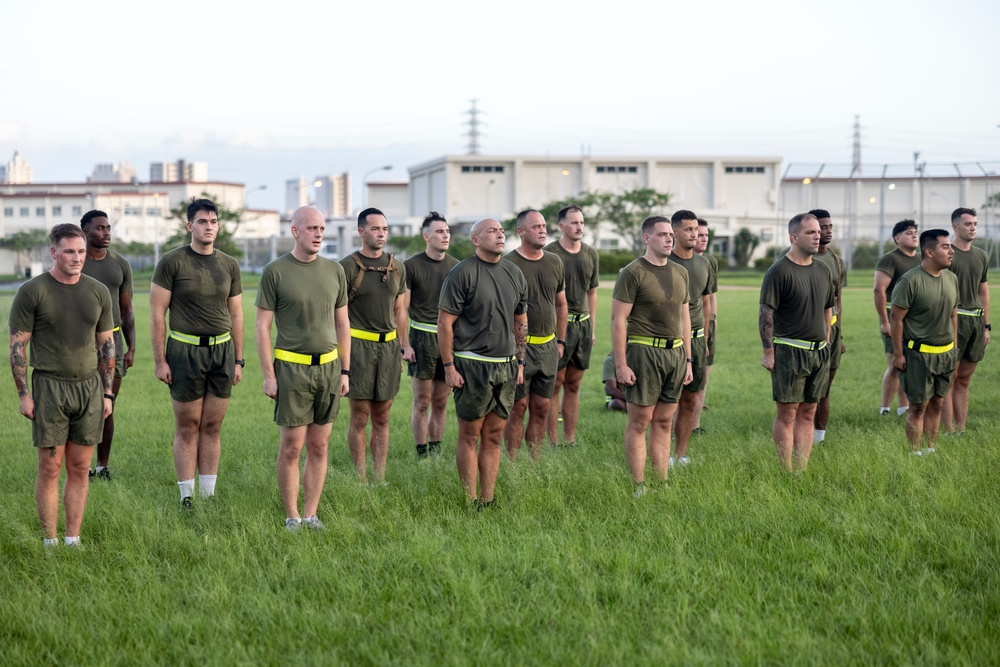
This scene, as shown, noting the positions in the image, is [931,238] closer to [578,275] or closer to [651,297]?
[651,297]

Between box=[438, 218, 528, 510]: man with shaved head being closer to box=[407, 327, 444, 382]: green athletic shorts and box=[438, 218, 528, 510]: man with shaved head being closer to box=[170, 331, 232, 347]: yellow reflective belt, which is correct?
box=[170, 331, 232, 347]: yellow reflective belt

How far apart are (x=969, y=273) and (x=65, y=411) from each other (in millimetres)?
8729

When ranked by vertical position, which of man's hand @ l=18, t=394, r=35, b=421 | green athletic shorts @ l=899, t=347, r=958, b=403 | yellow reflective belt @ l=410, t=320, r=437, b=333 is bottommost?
green athletic shorts @ l=899, t=347, r=958, b=403

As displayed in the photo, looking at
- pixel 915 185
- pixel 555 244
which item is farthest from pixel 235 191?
pixel 555 244

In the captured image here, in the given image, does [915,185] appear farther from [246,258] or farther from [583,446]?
[583,446]

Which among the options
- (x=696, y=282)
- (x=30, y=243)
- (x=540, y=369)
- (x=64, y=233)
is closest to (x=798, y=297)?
(x=696, y=282)

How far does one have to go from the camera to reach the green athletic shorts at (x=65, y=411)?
21.2 ft

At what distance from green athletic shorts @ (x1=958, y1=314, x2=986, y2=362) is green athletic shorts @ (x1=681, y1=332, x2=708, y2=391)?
8.58 ft

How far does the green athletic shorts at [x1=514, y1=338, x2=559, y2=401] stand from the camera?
9.22m

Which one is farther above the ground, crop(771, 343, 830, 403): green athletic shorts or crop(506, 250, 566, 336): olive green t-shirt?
crop(506, 250, 566, 336): olive green t-shirt

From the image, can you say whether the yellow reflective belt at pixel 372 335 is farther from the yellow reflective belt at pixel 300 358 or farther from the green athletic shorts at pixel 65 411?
the green athletic shorts at pixel 65 411

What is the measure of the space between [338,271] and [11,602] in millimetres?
3027

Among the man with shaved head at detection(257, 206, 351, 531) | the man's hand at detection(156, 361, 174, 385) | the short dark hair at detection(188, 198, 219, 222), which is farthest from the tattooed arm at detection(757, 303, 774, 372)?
the man's hand at detection(156, 361, 174, 385)

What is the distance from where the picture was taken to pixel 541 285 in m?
9.07
